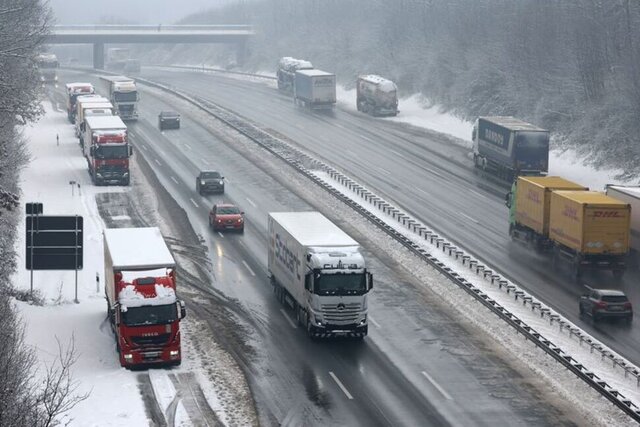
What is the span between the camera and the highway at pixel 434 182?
171 ft

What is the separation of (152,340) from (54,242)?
943 cm

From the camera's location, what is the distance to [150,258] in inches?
1631

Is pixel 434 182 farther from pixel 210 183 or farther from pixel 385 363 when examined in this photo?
pixel 385 363

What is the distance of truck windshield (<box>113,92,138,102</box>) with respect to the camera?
111062 mm

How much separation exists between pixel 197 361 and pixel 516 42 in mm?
81874

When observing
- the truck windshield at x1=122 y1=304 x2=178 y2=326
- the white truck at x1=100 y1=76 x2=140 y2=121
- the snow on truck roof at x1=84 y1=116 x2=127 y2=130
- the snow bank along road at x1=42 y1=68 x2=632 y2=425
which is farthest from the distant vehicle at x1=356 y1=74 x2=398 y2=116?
the truck windshield at x1=122 y1=304 x2=178 y2=326

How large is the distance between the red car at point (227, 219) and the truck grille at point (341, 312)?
845 inches

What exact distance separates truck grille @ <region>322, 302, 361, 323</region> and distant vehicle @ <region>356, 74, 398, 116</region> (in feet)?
245

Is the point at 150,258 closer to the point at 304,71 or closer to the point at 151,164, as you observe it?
the point at 151,164

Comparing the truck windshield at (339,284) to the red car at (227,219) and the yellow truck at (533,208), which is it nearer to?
the yellow truck at (533,208)

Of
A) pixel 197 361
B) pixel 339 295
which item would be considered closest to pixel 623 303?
pixel 339 295

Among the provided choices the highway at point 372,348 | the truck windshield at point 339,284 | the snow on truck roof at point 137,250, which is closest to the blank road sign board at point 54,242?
the snow on truck roof at point 137,250

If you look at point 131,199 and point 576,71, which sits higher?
point 576,71

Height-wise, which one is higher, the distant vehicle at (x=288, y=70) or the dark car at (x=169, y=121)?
the distant vehicle at (x=288, y=70)
